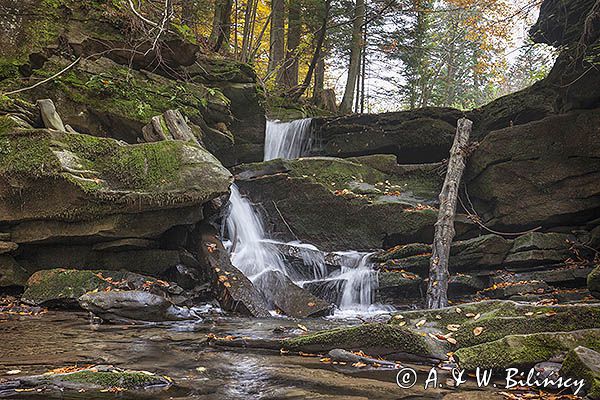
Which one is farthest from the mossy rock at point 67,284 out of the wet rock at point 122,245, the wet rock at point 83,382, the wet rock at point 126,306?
the wet rock at point 83,382

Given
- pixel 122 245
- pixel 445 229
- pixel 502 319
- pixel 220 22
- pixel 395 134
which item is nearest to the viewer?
pixel 502 319

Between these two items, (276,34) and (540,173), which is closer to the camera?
(540,173)

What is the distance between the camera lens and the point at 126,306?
19.7ft

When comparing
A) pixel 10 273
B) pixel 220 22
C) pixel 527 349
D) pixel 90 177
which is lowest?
pixel 10 273

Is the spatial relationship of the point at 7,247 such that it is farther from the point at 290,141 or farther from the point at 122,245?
the point at 290,141

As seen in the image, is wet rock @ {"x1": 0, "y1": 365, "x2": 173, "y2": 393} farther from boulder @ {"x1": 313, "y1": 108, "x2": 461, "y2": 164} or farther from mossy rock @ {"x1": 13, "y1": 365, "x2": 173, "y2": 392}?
boulder @ {"x1": 313, "y1": 108, "x2": 461, "y2": 164}

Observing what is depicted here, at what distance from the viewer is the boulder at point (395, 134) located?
1297 centimetres

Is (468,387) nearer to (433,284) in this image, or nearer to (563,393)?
(563,393)

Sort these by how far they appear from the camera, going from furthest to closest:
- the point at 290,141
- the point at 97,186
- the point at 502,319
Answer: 1. the point at 290,141
2. the point at 97,186
3. the point at 502,319

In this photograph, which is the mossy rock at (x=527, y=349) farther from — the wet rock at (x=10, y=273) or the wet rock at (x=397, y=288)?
the wet rock at (x=10, y=273)

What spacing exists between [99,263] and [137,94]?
13.0 ft

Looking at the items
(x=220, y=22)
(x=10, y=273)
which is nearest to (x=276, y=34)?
(x=220, y=22)

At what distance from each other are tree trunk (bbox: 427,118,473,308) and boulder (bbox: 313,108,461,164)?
5.45 ft

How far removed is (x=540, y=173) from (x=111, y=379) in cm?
1045
